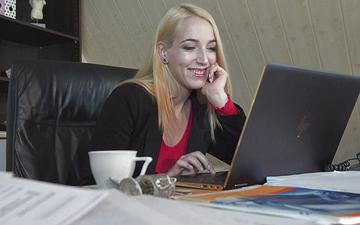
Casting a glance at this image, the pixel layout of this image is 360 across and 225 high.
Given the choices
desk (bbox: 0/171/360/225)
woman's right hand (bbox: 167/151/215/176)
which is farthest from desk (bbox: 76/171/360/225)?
→ woman's right hand (bbox: 167/151/215/176)

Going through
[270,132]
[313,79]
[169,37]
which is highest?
[169,37]

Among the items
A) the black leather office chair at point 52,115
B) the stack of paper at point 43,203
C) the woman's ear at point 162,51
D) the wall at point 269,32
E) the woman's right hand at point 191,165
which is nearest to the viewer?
the stack of paper at point 43,203

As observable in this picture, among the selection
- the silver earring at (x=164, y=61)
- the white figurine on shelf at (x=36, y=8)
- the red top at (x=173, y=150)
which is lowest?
the red top at (x=173, y=150)

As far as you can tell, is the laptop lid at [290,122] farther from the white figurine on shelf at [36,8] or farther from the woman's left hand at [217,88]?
the white figurine on shelf at [36,8]

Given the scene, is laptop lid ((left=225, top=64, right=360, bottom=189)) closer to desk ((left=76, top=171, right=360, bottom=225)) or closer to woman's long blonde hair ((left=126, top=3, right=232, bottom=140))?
desk ((left=76, top=171, right=360, bottom=225))

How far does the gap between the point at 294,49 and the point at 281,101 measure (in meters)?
1.43

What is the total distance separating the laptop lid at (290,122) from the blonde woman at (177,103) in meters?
0.45

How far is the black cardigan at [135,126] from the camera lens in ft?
4.54

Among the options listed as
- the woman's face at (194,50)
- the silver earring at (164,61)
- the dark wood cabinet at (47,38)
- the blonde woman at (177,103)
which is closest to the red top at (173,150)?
the blonde woman at (177,103)

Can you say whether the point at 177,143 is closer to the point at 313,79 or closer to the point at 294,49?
the point at 313,79

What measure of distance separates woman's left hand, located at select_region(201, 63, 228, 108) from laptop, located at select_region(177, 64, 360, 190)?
442 millimetres

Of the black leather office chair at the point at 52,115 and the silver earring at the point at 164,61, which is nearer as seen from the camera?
the black leather office chair at the point at 52,115

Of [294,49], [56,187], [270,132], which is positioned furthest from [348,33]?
[56,187]

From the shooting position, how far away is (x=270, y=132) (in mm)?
891
